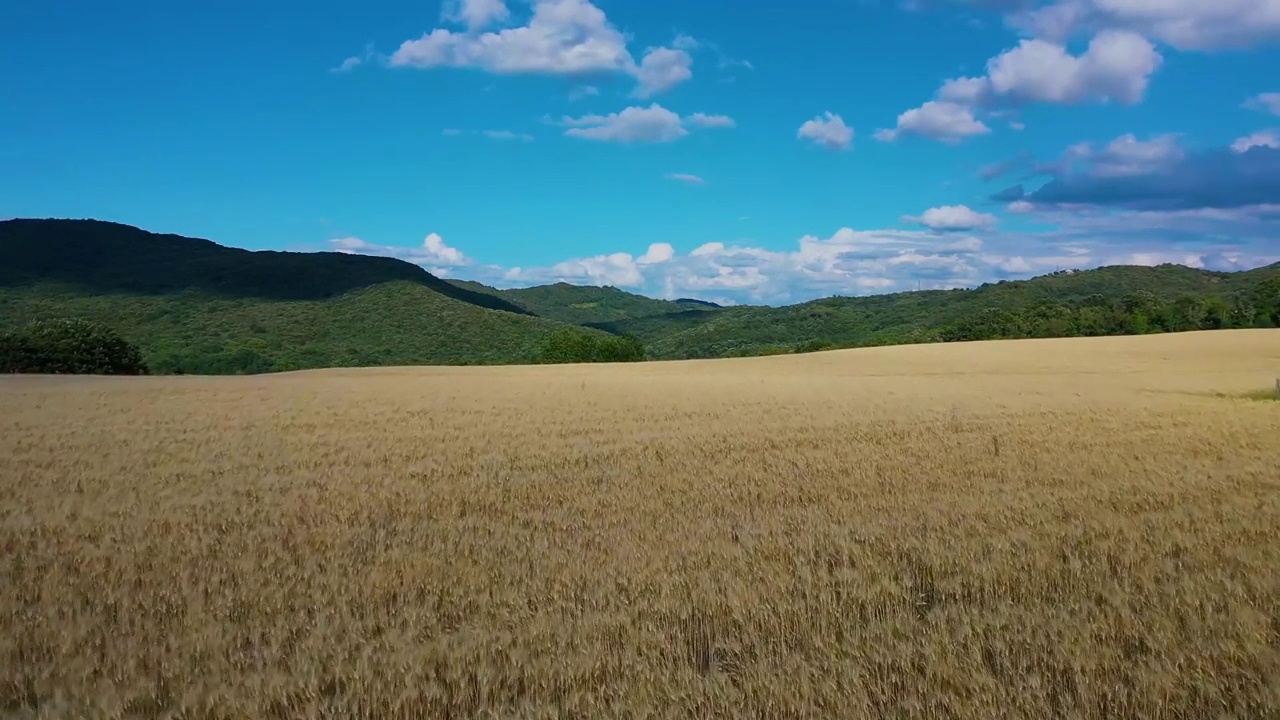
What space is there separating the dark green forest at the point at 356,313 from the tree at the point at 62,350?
1.57 m

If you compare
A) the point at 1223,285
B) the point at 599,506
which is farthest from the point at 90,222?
the point at 1223,285

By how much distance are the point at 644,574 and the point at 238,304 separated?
110 metres

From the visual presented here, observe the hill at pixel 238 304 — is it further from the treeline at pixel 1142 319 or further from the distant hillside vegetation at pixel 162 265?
the treeline at pixel 1142 319

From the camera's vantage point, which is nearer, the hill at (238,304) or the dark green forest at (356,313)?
the dark green forest at (356,313)

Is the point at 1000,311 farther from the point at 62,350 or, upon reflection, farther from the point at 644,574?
the point at 644,574

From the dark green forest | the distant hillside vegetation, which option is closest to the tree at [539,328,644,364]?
the dark green forest

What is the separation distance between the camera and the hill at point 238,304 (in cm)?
8538

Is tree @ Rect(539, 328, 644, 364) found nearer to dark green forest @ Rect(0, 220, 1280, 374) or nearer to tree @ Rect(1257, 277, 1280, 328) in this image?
dark green forest @ Rect(0, 220, 1280, 374)

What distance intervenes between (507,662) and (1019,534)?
5.73 metres

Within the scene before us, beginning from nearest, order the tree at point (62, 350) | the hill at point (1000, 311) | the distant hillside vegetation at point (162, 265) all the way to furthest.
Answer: the tree at point (62, 350)
the hill at point (1000, 311)
the distant hillside vegetation at point (162, 265)

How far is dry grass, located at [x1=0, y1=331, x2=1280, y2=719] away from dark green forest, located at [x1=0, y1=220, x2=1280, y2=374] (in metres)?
59.7

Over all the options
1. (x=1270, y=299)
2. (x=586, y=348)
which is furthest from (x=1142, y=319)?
(x=586, y=348)

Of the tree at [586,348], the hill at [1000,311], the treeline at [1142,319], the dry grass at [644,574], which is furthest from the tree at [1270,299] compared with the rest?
the dry grass at [644,574]

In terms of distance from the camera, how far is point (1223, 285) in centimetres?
14762
